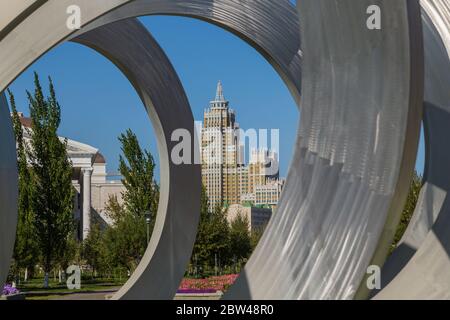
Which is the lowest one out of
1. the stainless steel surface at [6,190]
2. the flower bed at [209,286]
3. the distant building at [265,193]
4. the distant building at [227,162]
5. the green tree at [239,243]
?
the flower bed at [209,286]

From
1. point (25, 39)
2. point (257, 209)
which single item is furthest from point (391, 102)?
point (257, 209)

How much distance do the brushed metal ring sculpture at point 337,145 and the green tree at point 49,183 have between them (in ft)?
82.2

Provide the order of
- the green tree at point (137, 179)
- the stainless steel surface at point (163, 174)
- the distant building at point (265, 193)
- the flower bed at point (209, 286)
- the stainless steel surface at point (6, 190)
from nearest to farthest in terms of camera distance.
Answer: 1. the stainless steel surface at point (6, 190)
2. the stainless steel surface at point (163, 174)
3. the flower bed at point (209, 286)
4. the green tree at point (137, 179)
5. the distant building at point (265, 193)

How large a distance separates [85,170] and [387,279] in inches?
1966

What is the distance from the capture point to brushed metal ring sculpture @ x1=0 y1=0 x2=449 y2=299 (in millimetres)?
7297

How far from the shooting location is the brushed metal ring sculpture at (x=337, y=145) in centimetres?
730

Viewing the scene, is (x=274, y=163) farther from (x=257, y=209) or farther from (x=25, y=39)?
(x=25, y=39)

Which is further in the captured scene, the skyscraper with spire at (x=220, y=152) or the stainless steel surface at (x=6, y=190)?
the skyscraper with spire at (x=220, y=152)

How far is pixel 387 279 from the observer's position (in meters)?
10.8

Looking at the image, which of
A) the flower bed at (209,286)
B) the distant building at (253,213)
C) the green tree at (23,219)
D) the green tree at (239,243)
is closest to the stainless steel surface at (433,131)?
the flower bed at (209,286)

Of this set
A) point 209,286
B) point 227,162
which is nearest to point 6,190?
point 209,286

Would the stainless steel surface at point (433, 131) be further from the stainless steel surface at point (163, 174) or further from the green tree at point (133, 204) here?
the green tree at point (133, 204)

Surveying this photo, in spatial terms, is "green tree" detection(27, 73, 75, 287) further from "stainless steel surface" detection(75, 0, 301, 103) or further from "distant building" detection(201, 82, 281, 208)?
"distant building" detection(201, 82, 281, 208)

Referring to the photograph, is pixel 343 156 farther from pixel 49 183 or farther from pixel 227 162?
pixel 227 162
